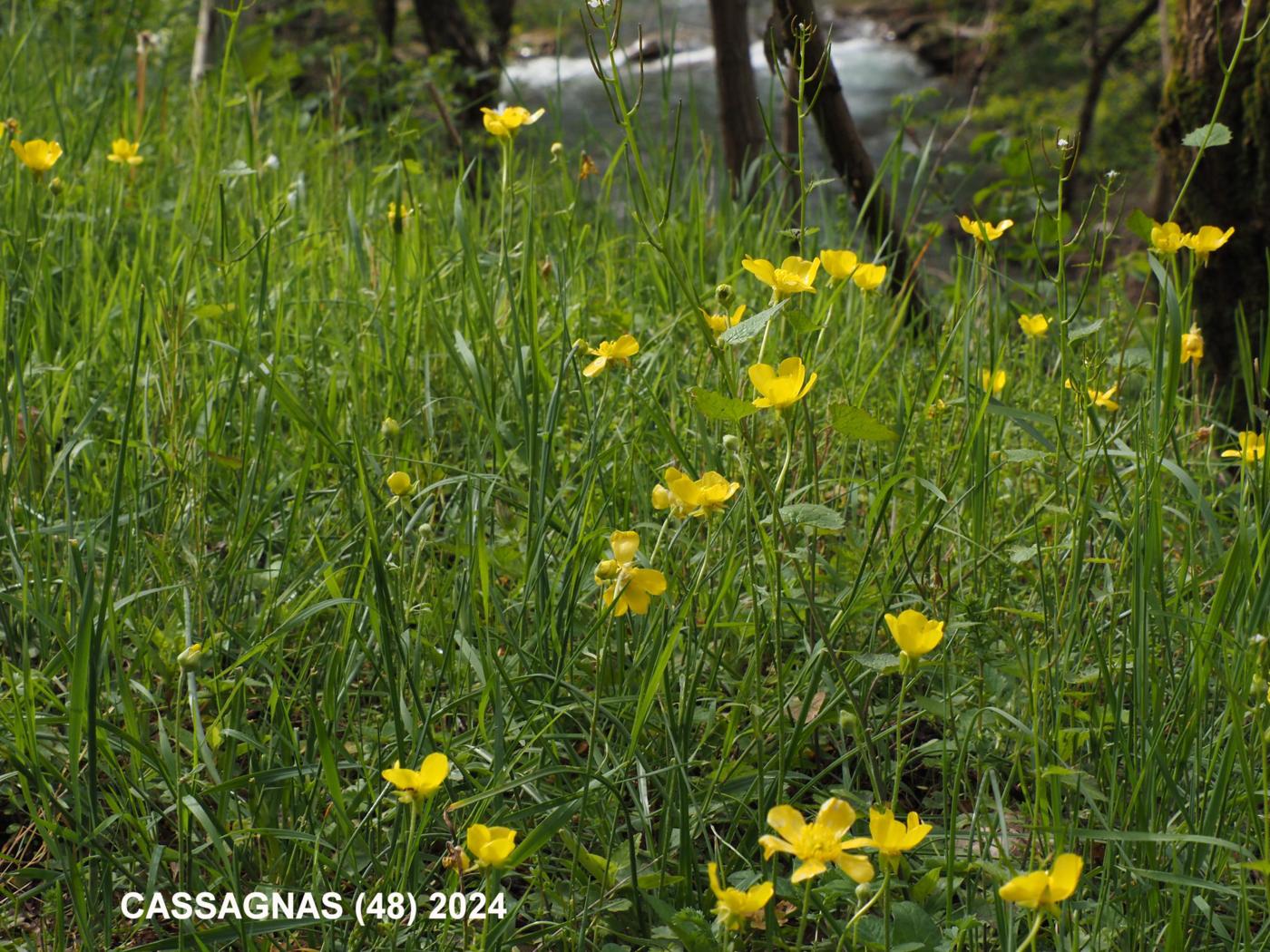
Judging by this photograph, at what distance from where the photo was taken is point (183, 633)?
1371 millimetres

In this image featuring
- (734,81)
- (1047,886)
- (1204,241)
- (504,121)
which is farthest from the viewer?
(734,81)

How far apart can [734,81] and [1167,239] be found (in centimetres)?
220

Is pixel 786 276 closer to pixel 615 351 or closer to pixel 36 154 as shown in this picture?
pixel 615 351

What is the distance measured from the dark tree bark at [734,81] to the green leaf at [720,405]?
7.44ft

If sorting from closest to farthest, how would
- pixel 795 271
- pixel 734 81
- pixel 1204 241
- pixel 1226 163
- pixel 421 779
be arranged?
pixel 421 779 → pixel 795 271 → pixel 1204 241 → pixel 1226 163 → pixel 734 81

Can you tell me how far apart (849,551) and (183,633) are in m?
0.84

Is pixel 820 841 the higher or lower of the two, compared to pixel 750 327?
lower

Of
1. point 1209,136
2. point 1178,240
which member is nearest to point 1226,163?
point 1178,240

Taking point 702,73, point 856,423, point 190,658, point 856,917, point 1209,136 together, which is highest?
point 702,73

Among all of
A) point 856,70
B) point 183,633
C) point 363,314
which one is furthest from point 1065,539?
point 856,70

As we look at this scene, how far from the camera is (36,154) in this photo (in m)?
1.73

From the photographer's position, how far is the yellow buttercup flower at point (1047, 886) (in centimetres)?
78

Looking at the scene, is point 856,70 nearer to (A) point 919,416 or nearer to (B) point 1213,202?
(B) point 1213,202

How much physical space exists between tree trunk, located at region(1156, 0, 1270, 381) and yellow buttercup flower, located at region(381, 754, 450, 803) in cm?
237
